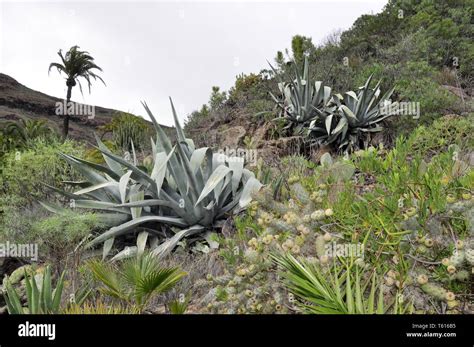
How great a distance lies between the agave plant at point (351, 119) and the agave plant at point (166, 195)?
338 cm

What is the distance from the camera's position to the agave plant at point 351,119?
7.71m

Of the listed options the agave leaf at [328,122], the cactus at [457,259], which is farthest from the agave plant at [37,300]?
Result: the agave leaf at [328,122]

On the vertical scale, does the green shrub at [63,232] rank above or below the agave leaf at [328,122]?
below

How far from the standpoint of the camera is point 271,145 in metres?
8.16

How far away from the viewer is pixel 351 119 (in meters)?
7.73

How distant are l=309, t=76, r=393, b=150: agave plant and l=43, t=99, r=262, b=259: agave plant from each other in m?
3.38

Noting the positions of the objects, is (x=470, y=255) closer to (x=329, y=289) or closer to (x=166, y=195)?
(x=329, y=289)

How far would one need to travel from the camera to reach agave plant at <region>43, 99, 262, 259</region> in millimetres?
4402

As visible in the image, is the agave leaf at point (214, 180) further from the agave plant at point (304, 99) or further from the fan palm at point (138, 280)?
the agave plant at point (304, 99)
